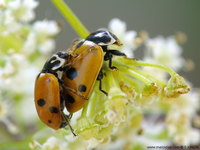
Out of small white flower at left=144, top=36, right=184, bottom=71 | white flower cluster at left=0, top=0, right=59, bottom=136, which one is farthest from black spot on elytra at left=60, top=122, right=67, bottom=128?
small white flower at left=144, top=36, right=184, bottom=71

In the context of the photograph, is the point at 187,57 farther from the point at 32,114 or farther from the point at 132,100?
the point at 132,100

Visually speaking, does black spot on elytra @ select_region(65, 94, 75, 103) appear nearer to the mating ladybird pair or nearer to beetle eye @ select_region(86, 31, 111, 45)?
the mating ladybird pair

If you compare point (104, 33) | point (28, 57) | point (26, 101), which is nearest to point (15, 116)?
point (26, 101)

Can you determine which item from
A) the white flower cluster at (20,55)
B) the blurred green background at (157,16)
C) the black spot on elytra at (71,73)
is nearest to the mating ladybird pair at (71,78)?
the black spot on elytra at (71,73)

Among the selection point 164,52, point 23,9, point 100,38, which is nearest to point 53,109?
point 100,38

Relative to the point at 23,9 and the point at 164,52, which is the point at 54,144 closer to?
the point at 23,9

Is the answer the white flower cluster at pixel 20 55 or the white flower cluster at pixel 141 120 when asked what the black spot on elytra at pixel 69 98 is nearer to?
the white flower cluster at pixel 141 120
